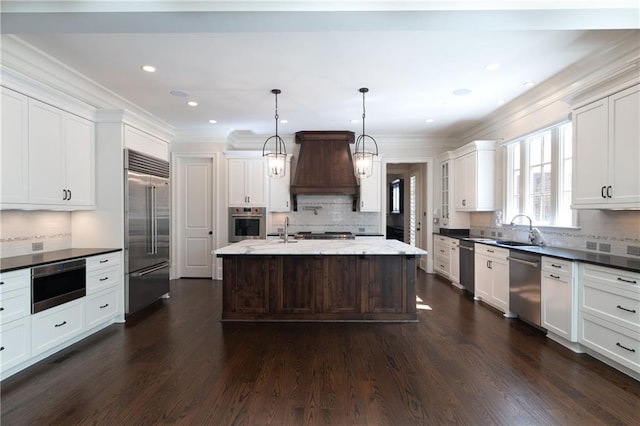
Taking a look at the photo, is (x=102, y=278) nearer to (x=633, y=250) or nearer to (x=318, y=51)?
(x=318, y=51)

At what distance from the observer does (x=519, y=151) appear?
488 centimetres

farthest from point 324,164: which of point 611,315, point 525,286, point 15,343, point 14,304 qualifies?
point 15,343

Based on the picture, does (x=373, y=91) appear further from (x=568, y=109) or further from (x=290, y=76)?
(x=568, y=109)

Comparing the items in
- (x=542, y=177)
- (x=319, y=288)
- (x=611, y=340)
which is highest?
(x=542, y=177)

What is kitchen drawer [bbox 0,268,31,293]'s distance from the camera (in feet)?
8.38

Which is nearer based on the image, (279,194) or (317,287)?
(317,287)

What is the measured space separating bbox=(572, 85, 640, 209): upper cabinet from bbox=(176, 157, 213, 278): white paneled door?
565cm

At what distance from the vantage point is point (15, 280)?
2654mm

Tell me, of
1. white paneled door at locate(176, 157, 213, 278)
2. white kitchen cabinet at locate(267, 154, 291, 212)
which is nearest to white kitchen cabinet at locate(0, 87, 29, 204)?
white paneled door at locate(176, 157, 213, 278)

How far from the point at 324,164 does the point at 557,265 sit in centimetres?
399

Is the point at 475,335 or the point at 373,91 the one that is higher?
the point at 373,91

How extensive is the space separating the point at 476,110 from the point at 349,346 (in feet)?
13.2

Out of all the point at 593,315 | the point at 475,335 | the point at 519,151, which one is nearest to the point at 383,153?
the point at 519,151

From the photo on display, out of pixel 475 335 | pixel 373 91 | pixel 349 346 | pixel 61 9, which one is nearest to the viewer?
pixel 61 9
